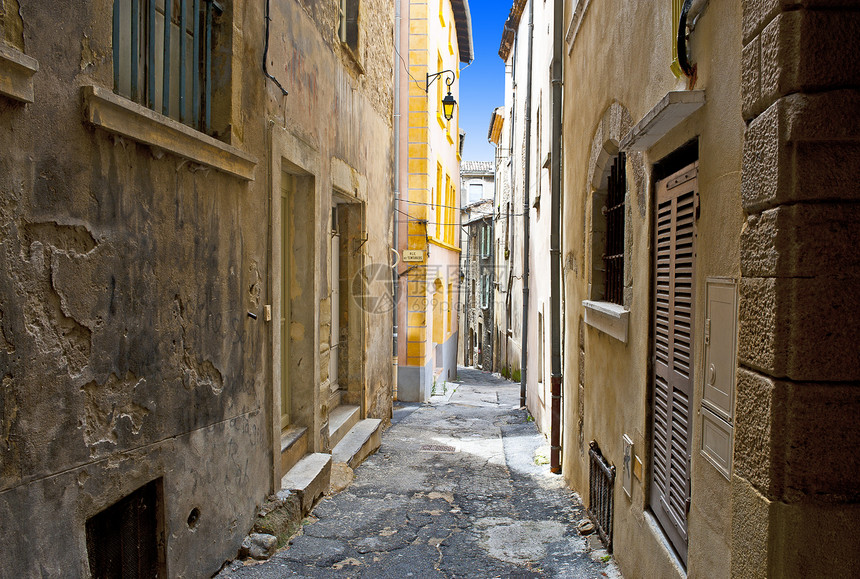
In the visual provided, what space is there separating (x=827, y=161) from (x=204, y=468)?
3186mm

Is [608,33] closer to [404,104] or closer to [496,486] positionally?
[496,486]

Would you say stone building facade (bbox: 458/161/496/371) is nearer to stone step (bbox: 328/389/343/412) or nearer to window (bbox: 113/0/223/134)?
stone step (bbox: 328/389/343/412)

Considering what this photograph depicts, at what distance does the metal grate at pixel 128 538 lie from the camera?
2.71 metres

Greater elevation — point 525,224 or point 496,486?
point 525,224

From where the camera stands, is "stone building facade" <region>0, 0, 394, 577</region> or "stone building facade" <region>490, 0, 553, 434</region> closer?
"stone building facade" <region>0, 0, 394, 577</region>

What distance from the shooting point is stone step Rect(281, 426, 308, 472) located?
4.95m

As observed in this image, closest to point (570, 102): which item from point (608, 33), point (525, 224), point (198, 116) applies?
point (608, 33)

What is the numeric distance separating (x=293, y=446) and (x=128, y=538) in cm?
222

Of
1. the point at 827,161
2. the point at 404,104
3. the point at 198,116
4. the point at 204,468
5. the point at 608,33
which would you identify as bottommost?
the point at 204,468

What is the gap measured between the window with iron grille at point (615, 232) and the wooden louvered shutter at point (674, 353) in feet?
3.97

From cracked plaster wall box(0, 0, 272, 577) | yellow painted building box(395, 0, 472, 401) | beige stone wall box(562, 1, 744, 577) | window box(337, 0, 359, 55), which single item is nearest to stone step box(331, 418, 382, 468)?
beige stone wall box(562, 1, 744, 577)

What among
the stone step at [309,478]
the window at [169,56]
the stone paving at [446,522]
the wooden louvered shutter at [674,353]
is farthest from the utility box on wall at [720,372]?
the stone step at [309,478]

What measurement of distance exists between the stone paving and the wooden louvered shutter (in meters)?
1.08

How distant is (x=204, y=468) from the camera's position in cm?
344
